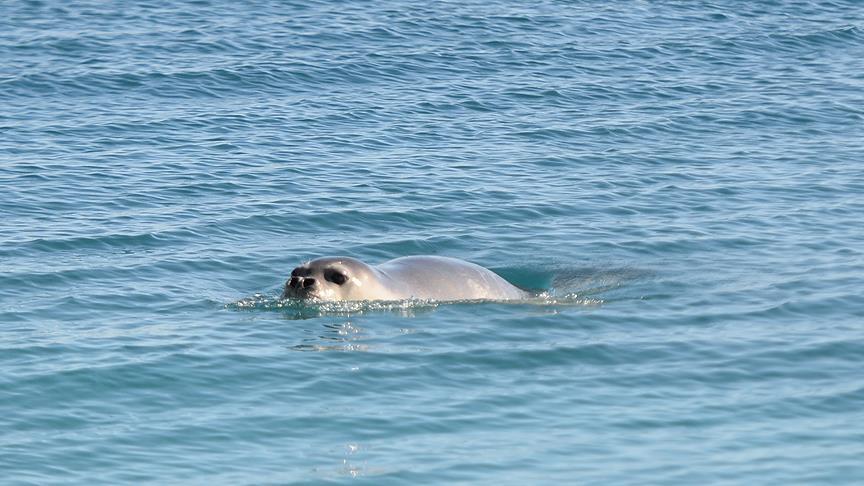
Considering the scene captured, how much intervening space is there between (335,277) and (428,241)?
392 centimetres

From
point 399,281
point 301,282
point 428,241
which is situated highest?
point 301,282

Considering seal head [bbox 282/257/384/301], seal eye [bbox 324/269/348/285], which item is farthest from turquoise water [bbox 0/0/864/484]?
seal eye [bbox 324/269/348/285]

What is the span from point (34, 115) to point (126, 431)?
14741 millimetres

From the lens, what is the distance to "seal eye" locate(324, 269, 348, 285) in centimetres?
1472

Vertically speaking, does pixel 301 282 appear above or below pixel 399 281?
above

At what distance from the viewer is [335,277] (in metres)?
14.8

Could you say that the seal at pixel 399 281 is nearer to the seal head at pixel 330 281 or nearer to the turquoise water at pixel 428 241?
the seal head at pixel 330 281

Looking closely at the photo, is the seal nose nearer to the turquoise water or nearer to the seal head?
the seal head

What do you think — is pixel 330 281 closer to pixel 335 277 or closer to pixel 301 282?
pixel 335 277

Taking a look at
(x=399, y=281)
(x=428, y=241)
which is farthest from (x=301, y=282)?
(x=428, y=241)

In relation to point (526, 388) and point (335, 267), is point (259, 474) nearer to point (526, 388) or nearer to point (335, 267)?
point (526, 388)

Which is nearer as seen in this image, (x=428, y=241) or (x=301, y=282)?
(x=301, y=282)

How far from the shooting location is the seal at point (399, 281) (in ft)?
48.4

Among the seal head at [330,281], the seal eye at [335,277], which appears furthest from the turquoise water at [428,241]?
the seal eye at [335,277]
